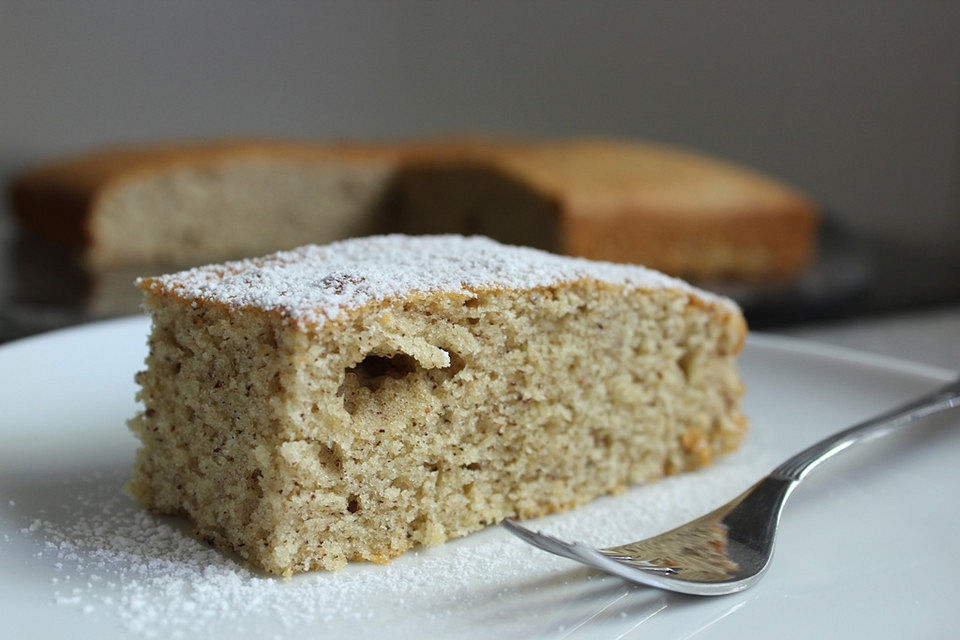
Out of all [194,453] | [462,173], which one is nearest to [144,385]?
[194,453]

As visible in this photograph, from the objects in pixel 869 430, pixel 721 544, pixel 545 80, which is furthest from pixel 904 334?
pixel 545 80

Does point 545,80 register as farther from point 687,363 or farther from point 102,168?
point 687,363

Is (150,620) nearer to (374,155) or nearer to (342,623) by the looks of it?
(342,623)

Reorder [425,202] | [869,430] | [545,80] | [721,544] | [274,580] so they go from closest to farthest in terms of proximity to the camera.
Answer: [274,580]
[721,544]
[869,430]
[425,202]
[545,80]

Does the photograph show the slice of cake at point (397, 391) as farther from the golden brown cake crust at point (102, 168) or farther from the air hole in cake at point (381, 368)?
the golden brown cake crust at point (102, 168)

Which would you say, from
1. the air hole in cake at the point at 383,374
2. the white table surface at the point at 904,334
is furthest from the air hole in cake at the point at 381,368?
the white table surface at the point at 904,334
